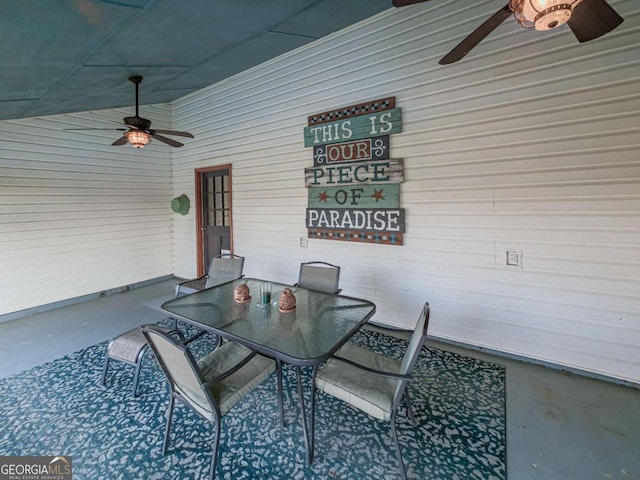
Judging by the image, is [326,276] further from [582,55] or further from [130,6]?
[582,55]

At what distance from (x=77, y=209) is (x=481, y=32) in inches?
228

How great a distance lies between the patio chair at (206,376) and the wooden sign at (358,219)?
205 cm

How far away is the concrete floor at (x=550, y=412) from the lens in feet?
5.57

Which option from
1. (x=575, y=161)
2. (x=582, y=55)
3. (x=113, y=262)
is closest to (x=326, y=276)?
(x=575, y=161)

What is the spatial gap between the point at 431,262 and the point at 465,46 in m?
2.02

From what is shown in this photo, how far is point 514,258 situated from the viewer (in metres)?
2.75

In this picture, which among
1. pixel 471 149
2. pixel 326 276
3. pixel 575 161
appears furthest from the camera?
pixel 326 276

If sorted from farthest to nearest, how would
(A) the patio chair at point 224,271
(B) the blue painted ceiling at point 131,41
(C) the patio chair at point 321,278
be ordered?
(A) the patio chair at point 224,271, (C) the patio chair at point 321,278, (B) the blue painted ceiling at point 131,41

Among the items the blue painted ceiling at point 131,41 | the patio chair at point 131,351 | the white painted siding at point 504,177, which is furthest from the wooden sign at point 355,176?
the patio chair at point 131,351

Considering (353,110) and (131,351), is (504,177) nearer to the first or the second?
(353,110)

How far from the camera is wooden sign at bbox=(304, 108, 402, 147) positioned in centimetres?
326

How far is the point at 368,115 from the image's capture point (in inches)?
134

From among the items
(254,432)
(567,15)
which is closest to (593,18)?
(567,15)

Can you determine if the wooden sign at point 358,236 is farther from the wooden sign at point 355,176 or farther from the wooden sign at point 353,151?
the wooden sign at point 353,151
